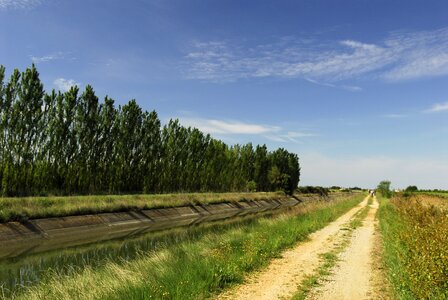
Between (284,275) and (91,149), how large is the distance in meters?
32.8

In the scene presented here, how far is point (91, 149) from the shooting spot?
39.1 metres

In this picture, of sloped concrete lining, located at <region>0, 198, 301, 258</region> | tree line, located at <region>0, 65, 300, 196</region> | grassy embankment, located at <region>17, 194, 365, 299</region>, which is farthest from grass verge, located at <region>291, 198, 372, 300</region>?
tree line, located at <region>0, 65, 300, 196</region>

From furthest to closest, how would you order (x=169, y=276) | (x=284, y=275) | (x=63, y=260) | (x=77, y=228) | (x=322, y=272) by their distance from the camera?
(x=77, y=228)
(x=63, y=260)
(x=322, y=272)
(x=284, y=275)
(x=169, y=276)

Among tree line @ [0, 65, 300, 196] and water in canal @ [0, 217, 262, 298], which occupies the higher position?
tree line @ [0, 65, 300, 196]

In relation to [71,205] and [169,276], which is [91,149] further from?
[169,276]

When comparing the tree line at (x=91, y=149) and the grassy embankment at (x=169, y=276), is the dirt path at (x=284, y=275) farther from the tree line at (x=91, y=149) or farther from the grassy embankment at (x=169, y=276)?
the tree line at (x=91, y=149)

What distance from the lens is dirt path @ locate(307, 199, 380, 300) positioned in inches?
359

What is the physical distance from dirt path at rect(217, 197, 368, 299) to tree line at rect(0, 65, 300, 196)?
79.9 ft

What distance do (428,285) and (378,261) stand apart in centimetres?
597

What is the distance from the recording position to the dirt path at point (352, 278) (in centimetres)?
912

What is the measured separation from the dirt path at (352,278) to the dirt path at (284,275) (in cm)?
75

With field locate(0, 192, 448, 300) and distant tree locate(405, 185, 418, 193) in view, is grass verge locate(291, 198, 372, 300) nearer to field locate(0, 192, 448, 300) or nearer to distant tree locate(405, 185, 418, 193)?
field locate(0, 192, 448, 300)

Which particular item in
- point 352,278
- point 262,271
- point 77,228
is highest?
point 352,278

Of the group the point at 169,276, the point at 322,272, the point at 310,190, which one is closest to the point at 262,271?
the point at 322,272
